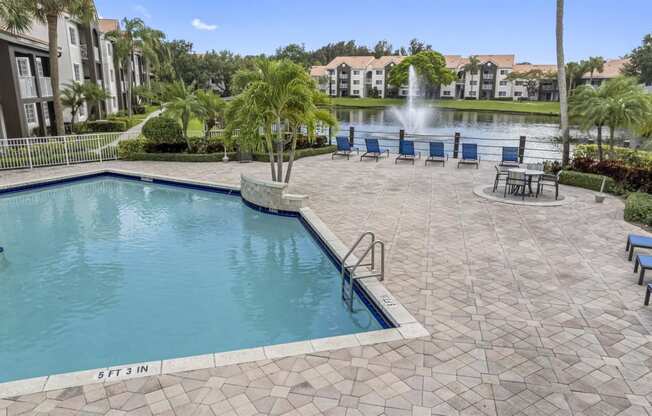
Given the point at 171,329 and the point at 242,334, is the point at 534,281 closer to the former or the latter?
the point at 242,334

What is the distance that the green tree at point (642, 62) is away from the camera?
64.4 m

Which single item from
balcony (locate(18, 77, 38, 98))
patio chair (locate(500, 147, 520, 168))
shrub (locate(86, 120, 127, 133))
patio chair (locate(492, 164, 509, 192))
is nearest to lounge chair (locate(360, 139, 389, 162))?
patio chair (locate(500, 147, 520, 168))

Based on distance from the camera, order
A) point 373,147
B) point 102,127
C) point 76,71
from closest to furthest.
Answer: point 373,147 → point 102,127 → point 76,71

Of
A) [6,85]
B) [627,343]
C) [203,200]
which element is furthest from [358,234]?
[6,85]

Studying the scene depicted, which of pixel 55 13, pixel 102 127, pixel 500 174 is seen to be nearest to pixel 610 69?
pixel 500 174

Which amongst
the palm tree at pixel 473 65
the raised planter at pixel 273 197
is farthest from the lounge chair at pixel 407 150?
the palm tree at pixel 473 65

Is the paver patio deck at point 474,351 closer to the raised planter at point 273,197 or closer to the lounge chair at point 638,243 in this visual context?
the lounge chair at point 638,243

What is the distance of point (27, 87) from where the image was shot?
890 inches

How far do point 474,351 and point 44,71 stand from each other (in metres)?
31.3

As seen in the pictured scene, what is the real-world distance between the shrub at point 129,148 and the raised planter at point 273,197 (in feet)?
28.4

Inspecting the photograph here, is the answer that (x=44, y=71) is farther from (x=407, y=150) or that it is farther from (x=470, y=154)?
(x=470, y=154)

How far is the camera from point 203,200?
1358cm

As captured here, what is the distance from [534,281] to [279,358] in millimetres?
4396

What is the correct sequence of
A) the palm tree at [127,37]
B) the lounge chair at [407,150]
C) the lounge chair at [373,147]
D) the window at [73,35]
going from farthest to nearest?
the palm tree at [127,37]
the window at [73,35]
the lounge chair at [373,147]
the lounge chair at [407,150]
